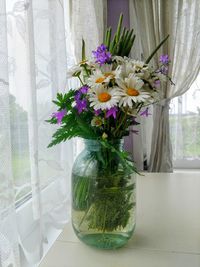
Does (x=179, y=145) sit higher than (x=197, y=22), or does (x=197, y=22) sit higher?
(x=197, y=22)

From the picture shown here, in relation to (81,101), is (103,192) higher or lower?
lower

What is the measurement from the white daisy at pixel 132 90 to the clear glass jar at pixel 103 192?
0.11 meters

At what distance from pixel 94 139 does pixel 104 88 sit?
0.12m

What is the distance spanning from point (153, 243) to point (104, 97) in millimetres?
408

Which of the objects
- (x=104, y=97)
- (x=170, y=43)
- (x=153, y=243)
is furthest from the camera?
(x=170, y=43)

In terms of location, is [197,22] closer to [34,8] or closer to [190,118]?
[190,118]

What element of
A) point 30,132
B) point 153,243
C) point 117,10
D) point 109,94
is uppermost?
point 117,10

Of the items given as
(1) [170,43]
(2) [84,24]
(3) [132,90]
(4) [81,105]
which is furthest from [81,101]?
(1) [170,43]

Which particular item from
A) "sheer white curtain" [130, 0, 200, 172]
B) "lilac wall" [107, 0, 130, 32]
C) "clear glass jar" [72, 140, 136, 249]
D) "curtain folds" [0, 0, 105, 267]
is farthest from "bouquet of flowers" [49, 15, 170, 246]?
"lilac wall" [107, 0, 130, 32]

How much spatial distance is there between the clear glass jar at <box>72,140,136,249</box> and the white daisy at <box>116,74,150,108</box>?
114 millimetres

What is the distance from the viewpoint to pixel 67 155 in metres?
1.37

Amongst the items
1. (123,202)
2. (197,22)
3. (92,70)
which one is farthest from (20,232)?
(197,22)

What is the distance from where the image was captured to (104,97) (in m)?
0.55

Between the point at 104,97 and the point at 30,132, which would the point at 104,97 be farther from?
the point at 30,132
